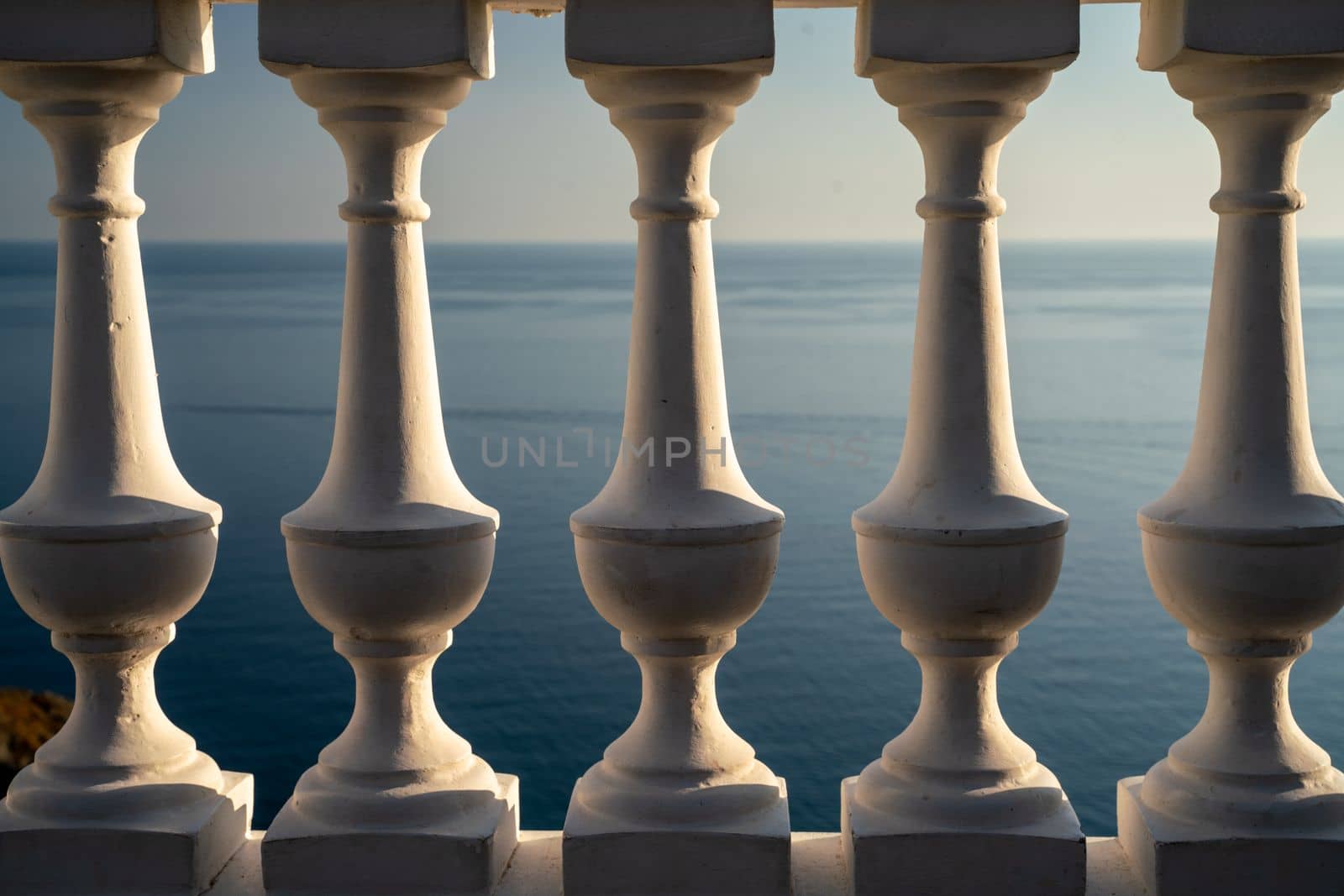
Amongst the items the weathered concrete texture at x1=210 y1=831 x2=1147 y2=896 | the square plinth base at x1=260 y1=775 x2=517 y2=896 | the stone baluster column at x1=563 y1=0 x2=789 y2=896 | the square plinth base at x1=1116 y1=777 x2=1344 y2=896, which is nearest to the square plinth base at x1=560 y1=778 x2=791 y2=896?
the stone baluster column at x1=563 y1=0 x2=789 y2=896

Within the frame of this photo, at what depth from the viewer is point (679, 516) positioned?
2.89 meters

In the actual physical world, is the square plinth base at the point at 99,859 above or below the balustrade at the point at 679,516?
below

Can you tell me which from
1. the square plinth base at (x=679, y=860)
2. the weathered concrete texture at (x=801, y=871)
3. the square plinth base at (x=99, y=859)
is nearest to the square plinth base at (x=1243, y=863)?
the weathered concrete texture at (x=801, y=871)

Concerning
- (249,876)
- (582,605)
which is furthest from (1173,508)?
(582,605)

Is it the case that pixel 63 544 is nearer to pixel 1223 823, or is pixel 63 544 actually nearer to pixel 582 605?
pixel 1223 823

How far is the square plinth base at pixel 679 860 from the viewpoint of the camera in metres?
2.98

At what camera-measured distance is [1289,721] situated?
121 inches

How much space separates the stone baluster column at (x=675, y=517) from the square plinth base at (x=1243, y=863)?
2.85 feet

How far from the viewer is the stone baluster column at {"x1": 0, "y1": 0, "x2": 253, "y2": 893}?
3000mm

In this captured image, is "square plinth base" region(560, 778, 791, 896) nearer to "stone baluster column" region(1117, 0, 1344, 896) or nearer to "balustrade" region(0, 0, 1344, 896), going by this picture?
"balustrade" region(0, 0, 1344, 896)

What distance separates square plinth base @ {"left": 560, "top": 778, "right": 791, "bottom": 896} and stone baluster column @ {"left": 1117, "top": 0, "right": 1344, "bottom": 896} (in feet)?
2.90

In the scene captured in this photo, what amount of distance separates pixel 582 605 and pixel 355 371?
7.47 meters

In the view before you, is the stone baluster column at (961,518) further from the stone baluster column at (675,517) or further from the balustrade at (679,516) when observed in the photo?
the stone baluster column at (675,517)

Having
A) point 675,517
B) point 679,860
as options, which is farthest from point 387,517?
point 679,860
